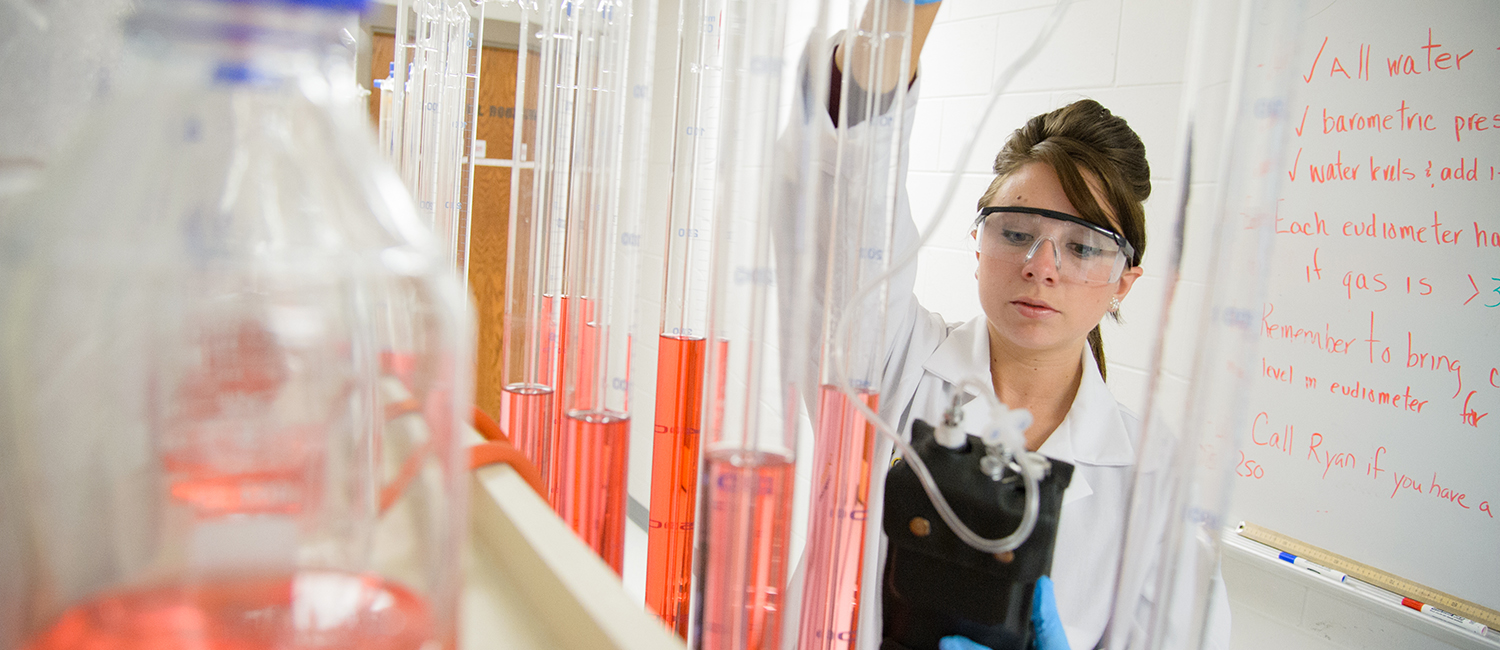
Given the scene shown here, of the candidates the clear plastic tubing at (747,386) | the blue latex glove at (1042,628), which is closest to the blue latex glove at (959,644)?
the blue latex glove at (1042,628)

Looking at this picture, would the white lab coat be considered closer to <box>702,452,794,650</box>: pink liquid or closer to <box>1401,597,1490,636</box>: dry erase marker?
<box>702,452,794,650</box>: pink liquid

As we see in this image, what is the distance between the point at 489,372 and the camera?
3.04 meters

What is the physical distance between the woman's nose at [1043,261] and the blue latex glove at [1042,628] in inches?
16.0

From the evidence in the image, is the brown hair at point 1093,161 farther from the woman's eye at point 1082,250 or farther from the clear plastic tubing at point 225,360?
the clear plastic tubing at point 225,360

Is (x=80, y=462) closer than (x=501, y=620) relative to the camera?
Yes

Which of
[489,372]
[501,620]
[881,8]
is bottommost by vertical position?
[489,372]

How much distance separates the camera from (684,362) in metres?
0.69

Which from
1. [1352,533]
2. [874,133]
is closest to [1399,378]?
[1352,533]

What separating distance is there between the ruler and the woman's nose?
3.39 feet

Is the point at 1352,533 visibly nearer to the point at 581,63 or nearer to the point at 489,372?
the point at 581,63

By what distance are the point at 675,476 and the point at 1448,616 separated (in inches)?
56.2

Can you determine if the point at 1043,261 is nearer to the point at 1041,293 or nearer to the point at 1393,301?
the point at 1041,293

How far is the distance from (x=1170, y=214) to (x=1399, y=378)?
4.10ft

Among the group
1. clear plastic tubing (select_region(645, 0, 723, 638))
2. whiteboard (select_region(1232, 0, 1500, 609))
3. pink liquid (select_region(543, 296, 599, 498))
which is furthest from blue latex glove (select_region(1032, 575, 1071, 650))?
whiteboard (select_region(1232, 0, 1500, 609))
